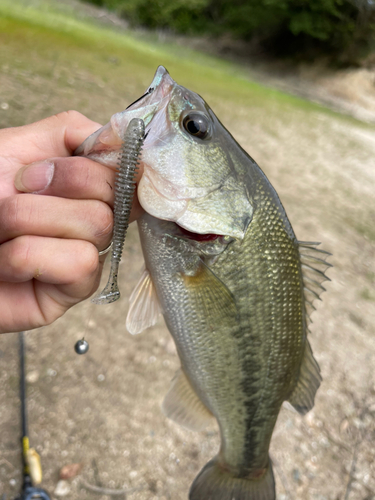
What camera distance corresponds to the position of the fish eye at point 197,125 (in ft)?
3.26

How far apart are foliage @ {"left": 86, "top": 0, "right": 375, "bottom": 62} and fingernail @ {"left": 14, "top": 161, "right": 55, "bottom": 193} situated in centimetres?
2561

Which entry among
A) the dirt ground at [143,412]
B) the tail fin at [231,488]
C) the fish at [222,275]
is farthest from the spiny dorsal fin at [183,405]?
the dirt ground at [143,412]

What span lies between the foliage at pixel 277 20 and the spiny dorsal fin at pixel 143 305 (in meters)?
25.4

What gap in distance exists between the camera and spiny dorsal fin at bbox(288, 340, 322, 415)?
1.34 meters

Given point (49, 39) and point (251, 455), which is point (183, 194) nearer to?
point (251, 455)

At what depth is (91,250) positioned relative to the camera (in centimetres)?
93

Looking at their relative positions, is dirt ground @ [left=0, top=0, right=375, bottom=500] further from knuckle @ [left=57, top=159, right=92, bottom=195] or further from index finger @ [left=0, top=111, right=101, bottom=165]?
knuckle @ [left=57, top=159, right=92, bottom=195]

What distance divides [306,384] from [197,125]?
1.08m

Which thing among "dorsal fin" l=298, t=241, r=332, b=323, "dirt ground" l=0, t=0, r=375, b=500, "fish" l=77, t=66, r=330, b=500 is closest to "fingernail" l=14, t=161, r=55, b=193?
"fish" l=77, t=66, r=330, b=500

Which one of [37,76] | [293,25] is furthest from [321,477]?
[293,25]

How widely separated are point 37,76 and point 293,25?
23.4 meters

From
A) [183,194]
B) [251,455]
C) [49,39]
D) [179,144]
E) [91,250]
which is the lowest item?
[49,39]

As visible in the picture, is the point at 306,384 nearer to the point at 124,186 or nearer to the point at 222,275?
the point at 222,275

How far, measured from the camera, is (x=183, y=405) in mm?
1455
